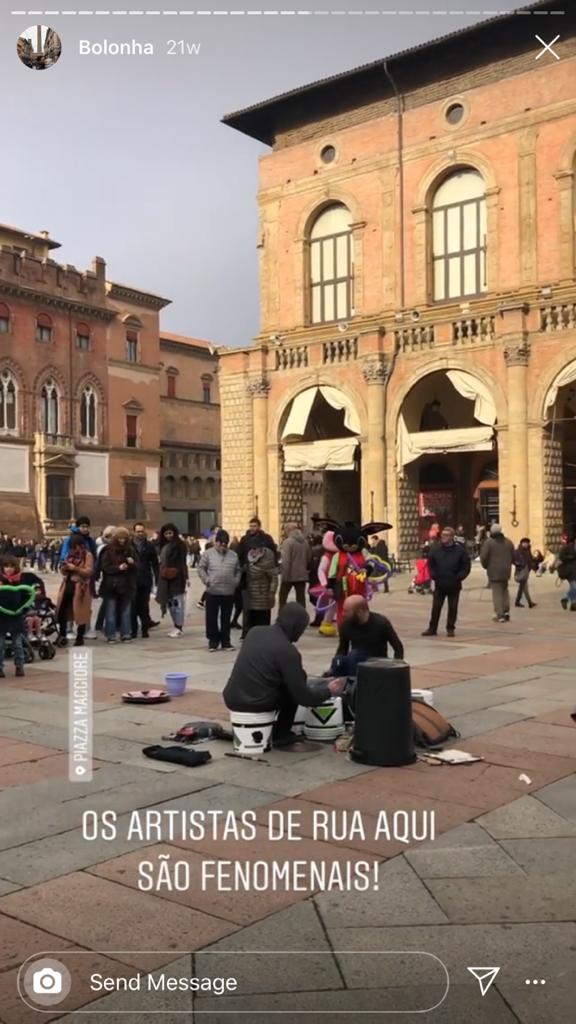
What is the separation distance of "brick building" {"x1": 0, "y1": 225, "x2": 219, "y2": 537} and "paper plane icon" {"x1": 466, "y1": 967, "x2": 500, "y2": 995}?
148 feet

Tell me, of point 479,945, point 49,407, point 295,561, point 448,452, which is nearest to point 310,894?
→ point 479,945

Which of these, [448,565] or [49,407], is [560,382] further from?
[49,407]

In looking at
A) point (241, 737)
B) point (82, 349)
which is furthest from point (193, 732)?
point (82, 349)

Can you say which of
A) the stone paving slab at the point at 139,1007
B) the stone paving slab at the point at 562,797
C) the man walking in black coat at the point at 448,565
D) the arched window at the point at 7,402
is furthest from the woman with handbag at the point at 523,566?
the arched window at the point at 7,402

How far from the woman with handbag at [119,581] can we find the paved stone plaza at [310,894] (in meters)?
4.94

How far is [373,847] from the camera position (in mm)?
4367

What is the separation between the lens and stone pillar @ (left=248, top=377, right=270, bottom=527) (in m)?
33.3

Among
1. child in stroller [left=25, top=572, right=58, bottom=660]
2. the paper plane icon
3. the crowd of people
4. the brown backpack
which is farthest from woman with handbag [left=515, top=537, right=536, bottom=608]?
the paper plane icon

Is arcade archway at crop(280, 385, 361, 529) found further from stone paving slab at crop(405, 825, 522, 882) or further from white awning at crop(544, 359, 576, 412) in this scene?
stone paving slab at crop(405, 825, 522, 882)

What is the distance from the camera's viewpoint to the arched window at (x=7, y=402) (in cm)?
4722

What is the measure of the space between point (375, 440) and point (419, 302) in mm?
4715

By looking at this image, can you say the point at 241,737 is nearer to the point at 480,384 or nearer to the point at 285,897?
the point at 285,897

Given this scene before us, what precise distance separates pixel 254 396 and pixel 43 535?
729 inches

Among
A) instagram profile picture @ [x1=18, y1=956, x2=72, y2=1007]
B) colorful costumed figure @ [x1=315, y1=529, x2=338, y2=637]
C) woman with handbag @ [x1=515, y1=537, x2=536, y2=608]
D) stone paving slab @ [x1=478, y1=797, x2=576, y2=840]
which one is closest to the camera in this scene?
instagram profile picture @ [x1=18, y1=956, x2=72, y2=1007]
